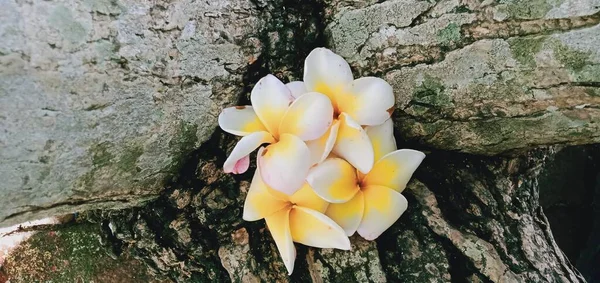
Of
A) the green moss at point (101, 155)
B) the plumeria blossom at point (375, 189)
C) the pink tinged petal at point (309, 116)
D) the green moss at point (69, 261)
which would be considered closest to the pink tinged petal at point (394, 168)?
the plumeria blossom at point (375, 189)

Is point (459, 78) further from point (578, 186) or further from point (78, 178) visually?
point (578, 186)

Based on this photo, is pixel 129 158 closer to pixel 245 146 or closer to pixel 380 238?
pixel 245 146

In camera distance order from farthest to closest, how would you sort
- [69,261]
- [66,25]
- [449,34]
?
1. [69,261]
2. [449,34]
3. [66,25]

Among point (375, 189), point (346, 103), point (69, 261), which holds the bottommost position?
point (69, 261)

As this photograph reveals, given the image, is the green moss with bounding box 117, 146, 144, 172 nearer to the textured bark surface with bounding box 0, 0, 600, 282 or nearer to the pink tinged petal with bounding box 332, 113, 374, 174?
the textured bark surface with bounding box 0, 0, 600, 282

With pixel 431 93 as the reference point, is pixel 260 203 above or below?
below

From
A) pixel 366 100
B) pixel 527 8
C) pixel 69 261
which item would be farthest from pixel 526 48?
pixel 69 261

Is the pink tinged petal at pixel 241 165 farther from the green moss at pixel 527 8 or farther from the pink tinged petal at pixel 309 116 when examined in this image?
the green moss at pixel 527 8

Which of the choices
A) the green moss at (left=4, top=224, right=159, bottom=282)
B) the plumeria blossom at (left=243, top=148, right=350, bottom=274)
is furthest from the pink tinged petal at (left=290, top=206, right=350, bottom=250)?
the green moss at (left=4, top=224, right=159, bottom=282)
